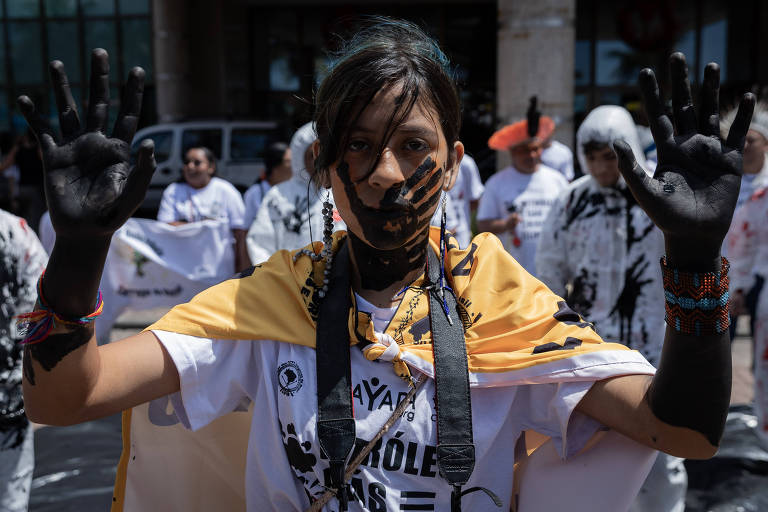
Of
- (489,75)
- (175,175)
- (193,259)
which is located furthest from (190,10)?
(193,259)

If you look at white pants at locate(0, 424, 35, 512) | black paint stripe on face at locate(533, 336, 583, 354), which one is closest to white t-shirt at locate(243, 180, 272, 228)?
white pants at locate(0, 424, 35, 512)

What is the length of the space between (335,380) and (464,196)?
206 inches

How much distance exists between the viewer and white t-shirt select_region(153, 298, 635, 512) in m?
1.77

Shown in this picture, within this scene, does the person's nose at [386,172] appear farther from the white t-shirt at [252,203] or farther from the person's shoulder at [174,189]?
the person's shoulder at [174,189]

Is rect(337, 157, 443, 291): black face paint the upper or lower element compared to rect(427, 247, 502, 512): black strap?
upper

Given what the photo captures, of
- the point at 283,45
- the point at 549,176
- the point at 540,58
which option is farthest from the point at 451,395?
the point at 283,45

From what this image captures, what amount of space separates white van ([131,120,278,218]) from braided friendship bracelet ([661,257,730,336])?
1225 centimetres

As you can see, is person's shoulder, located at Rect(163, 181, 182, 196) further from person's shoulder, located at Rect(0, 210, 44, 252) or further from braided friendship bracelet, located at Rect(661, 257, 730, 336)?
braided friendship bracelet, located at Rect(661, 257, 730, 336)

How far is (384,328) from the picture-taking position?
6.29 ft

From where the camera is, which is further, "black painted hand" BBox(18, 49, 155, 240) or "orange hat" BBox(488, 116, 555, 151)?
"orange hat" BBox(488, 116, 555, 151)

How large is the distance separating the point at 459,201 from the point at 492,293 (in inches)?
188

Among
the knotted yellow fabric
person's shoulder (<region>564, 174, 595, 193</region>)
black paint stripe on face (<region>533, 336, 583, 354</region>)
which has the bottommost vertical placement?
black paint stripe on face (<region>533, 336, 583, 354</region>)

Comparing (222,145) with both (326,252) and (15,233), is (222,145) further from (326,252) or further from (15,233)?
(326,252)

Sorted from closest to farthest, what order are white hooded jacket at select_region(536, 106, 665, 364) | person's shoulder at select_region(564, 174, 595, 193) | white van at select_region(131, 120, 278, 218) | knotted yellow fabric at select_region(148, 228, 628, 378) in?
1. knotted yellow fabric at select_region(148, 228, 628, 378)
2. white hooded jacket at select_region(536, 106, 665, 364)
3. person's shoulder at select_region(564, 174, 595, 193)
4. white van at select_region(131, 120, 278, 218)
